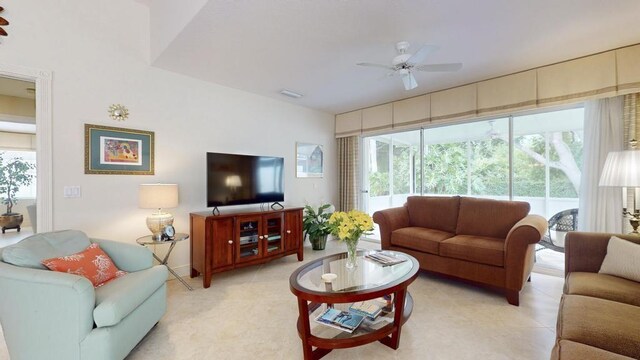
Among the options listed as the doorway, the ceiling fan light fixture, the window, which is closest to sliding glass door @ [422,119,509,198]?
the ceiling fan light fixture

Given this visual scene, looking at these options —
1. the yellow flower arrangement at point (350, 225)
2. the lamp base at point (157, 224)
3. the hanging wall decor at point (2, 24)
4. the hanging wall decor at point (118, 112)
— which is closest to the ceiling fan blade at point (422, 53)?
the yellow flower arrangement at point (350, 225)

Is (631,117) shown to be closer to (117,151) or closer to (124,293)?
(124,293)

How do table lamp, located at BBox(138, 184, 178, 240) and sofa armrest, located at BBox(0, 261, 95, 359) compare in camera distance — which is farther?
table lamp, located at BBox(138, 184, 178, 240)

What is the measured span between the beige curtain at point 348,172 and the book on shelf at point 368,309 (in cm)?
317

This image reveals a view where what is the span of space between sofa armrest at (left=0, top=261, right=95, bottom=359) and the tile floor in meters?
0.49

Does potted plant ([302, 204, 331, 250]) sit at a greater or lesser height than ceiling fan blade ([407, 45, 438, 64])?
lesser

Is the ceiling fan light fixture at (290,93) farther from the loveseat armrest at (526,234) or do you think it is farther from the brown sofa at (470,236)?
the loveseat armrest at (526,234)

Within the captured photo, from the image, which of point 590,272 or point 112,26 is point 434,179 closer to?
point 590,272

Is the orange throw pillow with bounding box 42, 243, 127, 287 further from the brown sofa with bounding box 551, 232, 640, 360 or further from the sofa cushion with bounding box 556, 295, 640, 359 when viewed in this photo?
the sofa cushion with bounding box 556, 295, 640, 359

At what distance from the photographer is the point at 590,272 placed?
2.10m

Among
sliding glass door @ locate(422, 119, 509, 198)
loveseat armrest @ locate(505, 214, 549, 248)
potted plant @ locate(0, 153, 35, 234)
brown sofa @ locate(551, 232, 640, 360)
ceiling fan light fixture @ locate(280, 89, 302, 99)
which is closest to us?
brown sofa @ locate(551, 232, 640, 360)

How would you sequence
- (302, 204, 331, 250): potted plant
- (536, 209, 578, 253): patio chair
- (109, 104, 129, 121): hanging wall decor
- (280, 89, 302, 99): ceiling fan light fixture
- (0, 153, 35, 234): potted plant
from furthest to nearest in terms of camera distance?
(302, 204, 331, 250): potted plant < (280, 89, 302, 99): ceiling fan light fixture < (0, 153, 35, 234): potted plant < (536, 209, 578, 253): patio chair < (109, 104, 129, 121): hanging wall decor

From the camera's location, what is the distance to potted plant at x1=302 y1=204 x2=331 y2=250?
4.58 meters

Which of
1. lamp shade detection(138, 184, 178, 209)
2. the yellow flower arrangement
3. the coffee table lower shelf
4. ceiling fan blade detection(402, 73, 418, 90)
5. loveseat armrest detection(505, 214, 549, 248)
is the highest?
ceiling fan blade detection(402, 73, 418, 90)
